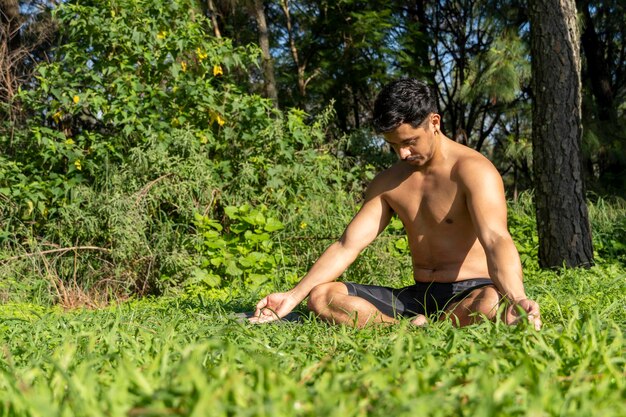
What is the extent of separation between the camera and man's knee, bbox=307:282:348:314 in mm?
3910

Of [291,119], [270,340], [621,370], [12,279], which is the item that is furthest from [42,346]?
[291,119]

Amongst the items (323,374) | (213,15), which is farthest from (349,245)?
(213,15)

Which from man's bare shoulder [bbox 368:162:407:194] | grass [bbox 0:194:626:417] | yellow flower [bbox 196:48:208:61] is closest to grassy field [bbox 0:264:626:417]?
grass [bbox 0:194:626:417]

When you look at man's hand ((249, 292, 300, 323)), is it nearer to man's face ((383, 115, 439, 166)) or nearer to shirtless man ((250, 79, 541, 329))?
shirtless man ((250, 79, 541, 329))

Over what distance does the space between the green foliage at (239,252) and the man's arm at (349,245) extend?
2.22 meters

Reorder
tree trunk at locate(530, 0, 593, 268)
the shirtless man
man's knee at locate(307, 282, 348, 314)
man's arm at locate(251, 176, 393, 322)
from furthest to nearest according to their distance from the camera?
tree trunk at locate(530, 0, 593, 268) < man's arm at locate(251, 176, 393, 322) < man's knee at locate(307, 282, 348, 314) < the shirtless man

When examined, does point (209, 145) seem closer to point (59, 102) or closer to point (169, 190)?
point (169, 190)

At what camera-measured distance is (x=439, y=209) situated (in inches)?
158

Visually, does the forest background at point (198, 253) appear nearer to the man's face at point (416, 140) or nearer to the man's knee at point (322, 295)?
the man's knee at point (322, 295)

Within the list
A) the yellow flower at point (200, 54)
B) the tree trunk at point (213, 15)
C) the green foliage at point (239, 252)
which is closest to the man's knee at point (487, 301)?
the green foliage at point (239, 252)

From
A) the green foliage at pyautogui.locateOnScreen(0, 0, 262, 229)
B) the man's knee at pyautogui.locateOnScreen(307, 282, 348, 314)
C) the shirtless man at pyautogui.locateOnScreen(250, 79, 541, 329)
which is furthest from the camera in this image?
the green foliage at pyautogui.locateOnScreen(0, 0, 262, 229)

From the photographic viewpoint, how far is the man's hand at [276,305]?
3.81m

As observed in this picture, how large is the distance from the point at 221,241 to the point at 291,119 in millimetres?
1856

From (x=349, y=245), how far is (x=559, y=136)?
3141 mm
